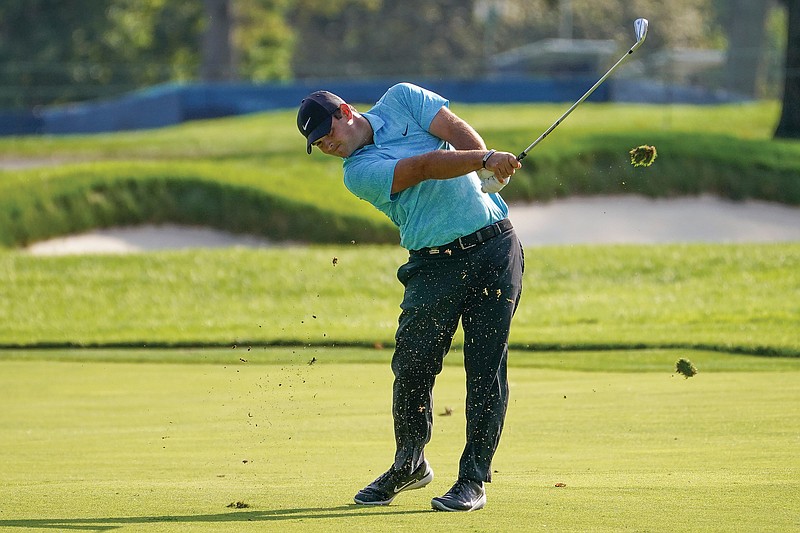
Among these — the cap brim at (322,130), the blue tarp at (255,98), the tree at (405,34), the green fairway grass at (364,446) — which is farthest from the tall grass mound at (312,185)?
the tree at (405,34)

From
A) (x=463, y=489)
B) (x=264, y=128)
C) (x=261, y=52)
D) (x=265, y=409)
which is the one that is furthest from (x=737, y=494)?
(x=261, y=52)

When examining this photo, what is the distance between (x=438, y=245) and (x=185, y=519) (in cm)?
150

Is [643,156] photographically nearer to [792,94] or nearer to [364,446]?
[364,446]

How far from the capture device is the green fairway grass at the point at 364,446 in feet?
17.7

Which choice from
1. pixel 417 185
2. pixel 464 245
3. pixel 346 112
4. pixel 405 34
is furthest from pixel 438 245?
pixel 405 34

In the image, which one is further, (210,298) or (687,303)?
(210,298)

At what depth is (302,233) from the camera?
2244 centimetres

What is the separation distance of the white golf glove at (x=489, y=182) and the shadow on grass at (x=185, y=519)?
1.33m

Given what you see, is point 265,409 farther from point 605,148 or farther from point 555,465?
point 605,148

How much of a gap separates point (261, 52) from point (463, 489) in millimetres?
53199

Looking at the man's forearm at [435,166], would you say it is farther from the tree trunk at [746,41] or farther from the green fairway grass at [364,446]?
the tree trunk at [746,41]

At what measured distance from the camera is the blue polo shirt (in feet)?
19.4

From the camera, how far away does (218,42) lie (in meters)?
44.5

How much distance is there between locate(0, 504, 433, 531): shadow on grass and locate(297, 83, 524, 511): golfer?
0.33 metres
